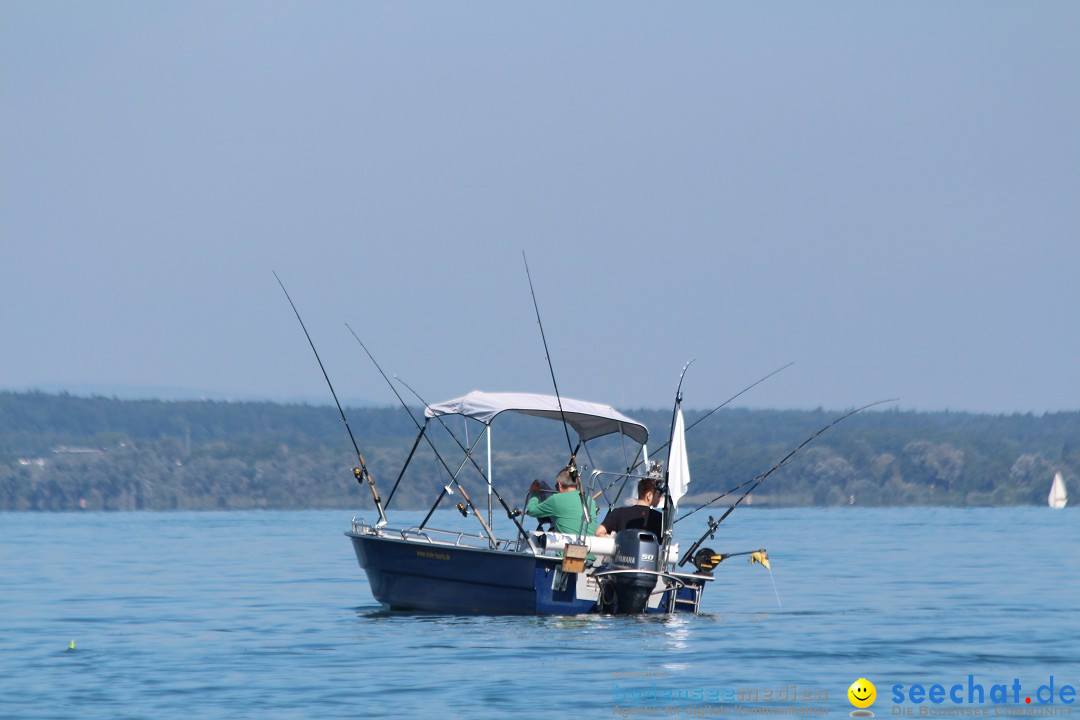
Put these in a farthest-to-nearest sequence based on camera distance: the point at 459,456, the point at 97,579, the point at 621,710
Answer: the point at 459,456, the point at 97,579, the point at 621,710

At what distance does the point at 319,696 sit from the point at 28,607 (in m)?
12.0

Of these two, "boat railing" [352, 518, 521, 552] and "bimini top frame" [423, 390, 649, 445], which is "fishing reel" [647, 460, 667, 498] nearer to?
"bimini top frame" [423, 390, 649, 445]

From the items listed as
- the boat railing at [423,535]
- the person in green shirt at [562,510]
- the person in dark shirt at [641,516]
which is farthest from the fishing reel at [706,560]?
the boat railing at [423,535]

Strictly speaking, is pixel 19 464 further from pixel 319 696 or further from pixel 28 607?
pixel 319 696

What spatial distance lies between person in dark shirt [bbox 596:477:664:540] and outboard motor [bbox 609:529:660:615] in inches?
8.5

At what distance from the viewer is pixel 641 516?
66.3 ft

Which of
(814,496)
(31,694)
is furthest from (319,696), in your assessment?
(814,496)

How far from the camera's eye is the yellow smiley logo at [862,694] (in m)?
15.1

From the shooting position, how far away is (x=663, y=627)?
19.8 meters

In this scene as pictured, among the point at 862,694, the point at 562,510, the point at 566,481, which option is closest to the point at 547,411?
the point at 566,481

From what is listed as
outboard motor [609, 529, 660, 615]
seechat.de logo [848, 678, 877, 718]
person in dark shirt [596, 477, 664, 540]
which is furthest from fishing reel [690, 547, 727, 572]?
seechat.de logo [848, 678, 877, 718]

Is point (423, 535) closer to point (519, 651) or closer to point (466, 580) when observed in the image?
point (466, 580)

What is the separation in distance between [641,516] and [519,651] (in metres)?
2.97

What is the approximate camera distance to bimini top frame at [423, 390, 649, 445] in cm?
2081
